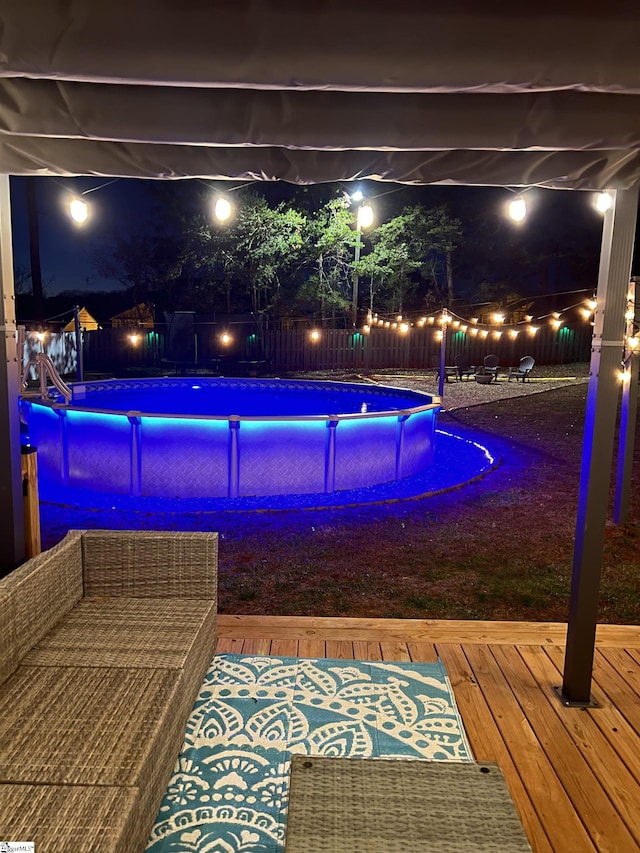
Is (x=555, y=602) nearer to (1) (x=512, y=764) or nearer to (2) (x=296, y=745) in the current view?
(1) (x=512, y=764)

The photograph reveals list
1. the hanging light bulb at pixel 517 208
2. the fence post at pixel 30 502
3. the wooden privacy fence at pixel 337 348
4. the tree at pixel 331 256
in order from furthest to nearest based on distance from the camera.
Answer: the wooden privacy fence at pixel 337 348, the tree at pixel 331 256, the hanging light bulb at pixel 517 208, the fence post at pixel 30 502

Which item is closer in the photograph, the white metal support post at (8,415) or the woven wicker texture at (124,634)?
the woven wicker texture at (124,634)

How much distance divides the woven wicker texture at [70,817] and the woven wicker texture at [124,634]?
0.68 m

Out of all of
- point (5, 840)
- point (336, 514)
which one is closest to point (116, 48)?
point (5, 840)

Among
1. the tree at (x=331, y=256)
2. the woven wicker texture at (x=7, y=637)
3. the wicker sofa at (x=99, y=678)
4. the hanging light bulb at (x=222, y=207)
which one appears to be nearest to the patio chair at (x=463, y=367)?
the tree at (x=331, y=256)

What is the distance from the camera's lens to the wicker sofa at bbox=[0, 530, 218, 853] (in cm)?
158

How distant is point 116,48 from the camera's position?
165 centimetres

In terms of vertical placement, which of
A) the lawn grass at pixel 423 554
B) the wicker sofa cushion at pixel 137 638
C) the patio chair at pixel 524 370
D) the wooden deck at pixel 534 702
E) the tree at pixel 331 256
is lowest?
the lawn grass at pixel 423 554

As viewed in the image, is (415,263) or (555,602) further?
(415,263)

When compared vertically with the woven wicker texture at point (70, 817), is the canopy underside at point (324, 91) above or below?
above

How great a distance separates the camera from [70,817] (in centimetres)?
153

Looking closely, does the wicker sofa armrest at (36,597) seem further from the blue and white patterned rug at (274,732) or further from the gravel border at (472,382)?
the gravel border at (472,382)

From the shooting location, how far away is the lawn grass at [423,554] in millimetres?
4348

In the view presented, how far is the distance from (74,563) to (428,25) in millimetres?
2651
